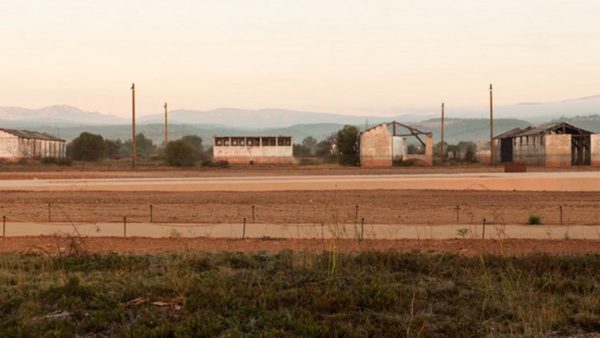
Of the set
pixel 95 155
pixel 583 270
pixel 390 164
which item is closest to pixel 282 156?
pixel 390 164

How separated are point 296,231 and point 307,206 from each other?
9.95m

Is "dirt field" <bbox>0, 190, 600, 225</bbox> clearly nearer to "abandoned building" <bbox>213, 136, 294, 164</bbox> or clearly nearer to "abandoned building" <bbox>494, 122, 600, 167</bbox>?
"abandoned building" <bbox>494, 122, 600, 167</bbox>

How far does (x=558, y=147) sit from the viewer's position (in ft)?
256

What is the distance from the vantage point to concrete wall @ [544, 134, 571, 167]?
77500 millimetres

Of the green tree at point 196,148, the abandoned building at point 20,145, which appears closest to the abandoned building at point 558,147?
the green tree at point 196,148

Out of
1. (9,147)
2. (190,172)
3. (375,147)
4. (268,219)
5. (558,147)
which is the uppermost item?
(9,147)

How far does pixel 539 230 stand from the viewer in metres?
20.6

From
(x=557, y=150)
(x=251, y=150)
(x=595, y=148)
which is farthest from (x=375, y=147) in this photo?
(x=595, y=148)

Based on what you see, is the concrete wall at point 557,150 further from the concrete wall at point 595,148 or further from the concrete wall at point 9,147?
the concrete wall at point 9,147

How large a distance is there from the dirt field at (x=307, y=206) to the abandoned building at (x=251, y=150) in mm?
53317

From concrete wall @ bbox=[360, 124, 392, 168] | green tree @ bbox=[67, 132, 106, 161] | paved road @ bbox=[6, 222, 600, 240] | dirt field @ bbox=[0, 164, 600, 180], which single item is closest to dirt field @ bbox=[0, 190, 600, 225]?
paved road @ bbox=[6, 222, 600, 240]

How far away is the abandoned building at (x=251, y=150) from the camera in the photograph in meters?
92.1

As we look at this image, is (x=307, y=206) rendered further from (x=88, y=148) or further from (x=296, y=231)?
(x=88, y=148)

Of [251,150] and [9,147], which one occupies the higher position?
[9,147]
